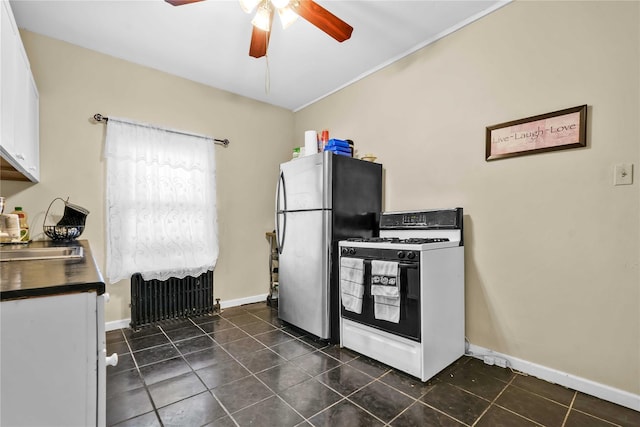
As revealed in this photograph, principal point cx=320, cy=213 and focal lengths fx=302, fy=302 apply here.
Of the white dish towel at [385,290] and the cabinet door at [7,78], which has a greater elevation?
the cabinet door at [7,78]

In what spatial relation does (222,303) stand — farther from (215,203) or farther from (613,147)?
(613,147)

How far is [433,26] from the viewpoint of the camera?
8.41 feet

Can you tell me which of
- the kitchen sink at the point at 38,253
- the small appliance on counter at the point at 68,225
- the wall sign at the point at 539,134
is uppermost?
the wall sign at the point at 539,134

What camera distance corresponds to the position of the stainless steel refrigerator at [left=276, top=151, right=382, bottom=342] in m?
2.69

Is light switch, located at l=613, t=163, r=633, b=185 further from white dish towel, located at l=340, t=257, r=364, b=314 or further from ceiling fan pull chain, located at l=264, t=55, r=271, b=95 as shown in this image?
ceiling fan pull chain, located at l=264, t=55, r=271, b=95

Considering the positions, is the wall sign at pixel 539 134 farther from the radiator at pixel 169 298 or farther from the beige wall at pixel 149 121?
the radiator at pixel 169 298

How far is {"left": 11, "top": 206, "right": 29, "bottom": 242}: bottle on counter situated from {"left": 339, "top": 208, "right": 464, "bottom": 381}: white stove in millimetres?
2601

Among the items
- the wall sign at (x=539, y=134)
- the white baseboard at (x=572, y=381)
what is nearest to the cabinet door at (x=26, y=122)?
the wall sign at (x=539, y=134)

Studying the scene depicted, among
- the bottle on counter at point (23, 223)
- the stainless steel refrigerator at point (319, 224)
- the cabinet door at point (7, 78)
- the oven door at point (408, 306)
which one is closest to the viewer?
the cabinet door at point (7, 78)

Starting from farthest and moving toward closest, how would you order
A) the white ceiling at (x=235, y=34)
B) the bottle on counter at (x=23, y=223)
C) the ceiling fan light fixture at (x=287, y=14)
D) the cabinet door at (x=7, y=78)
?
the bottle on counter at (x=23, y=223) < the white ceiling at (x=235, y=34) < the ceiling fan light fixture at (x=287, y=14) < the cabinet door at (x=7, y=78)

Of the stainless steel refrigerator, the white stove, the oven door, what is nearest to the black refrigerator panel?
the stainless steel refrigerator

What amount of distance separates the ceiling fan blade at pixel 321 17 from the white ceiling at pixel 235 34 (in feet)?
1.37

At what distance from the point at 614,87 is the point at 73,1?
3.76m

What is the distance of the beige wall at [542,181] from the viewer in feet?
5.92
